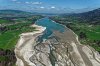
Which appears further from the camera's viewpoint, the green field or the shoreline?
the green field

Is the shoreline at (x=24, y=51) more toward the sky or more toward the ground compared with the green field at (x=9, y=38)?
more toward the sky

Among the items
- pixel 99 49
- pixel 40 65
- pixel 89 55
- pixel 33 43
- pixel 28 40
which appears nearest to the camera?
pixel 40 65

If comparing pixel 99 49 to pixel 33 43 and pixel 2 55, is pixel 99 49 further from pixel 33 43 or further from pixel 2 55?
pixel 2 55

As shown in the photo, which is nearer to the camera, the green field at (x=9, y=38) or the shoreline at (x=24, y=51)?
the shoreline at (x=24, y=51)

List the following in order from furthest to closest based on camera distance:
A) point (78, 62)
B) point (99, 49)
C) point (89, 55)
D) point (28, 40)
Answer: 1. point (28, 40)
2. point (99, 49)
3. point (89, 55)
4. point (78, 62)

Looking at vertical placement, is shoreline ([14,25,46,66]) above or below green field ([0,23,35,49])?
above

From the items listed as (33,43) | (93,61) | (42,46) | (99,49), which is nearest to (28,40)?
(33,43)

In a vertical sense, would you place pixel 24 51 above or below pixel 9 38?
above

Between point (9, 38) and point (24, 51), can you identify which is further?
point (9, 38)

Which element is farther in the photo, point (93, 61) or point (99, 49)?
point (99, 49)
